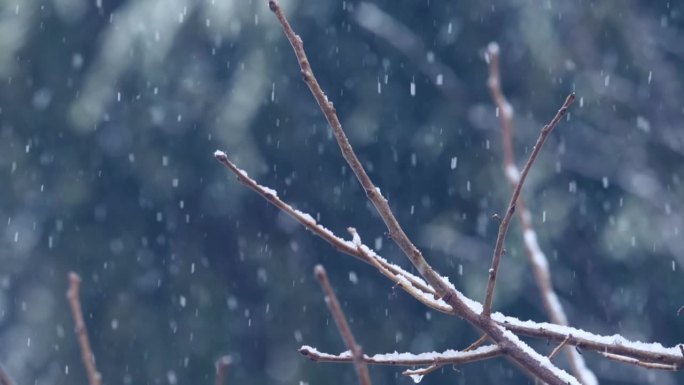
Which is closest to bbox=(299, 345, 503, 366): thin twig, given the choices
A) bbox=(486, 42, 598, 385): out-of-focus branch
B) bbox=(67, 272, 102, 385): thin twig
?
bbox=(67, 272, 102, 385): thin twig

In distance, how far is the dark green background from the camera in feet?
20.7

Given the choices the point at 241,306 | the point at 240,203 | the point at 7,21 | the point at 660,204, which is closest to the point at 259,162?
the point at 240,203

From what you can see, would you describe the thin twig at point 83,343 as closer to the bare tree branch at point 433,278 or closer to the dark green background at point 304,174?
the bare tree branch at point 433,278

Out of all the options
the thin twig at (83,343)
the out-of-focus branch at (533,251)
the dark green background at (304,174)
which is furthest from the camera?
the dark green background at (304,174)

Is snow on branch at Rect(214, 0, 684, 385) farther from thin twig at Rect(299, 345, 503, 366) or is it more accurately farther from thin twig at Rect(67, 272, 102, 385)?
thin twig at Rect(67, 272, 102, 385)

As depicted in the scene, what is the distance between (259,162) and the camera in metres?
6.68

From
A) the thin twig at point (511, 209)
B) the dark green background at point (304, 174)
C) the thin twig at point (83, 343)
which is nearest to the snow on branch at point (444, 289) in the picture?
the thin twig at point (511, 209)

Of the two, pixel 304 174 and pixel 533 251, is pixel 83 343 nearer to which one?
pixel 533 251

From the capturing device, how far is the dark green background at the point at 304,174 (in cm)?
632

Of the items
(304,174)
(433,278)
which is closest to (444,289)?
(433,278)

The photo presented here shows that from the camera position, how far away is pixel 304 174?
264 inches

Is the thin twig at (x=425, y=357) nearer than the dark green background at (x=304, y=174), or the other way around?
the thin twig at (x=425, y=357)

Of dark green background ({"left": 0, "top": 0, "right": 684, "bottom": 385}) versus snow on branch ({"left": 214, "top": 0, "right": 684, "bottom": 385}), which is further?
dark green background ({"left": 0, "top": 0, "right": 684, "bottom": 385})

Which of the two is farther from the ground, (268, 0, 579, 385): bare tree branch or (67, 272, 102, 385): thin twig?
(268, 0, 579, 385): bare tree branch
